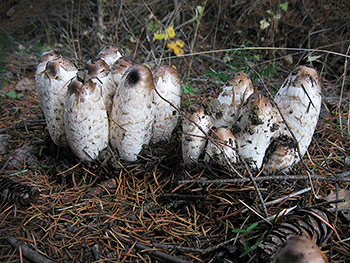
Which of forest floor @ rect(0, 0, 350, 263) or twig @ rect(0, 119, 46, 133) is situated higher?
forest floor @ rect(0, 0, 350, 263)

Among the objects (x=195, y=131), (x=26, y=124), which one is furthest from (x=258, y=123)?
(x=26, y=124)

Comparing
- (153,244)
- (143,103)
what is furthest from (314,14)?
(153,244)

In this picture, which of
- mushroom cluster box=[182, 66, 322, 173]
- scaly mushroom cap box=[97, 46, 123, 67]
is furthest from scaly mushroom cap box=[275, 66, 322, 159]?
scaly mushroom cap box=[97, 46, 123, 67]

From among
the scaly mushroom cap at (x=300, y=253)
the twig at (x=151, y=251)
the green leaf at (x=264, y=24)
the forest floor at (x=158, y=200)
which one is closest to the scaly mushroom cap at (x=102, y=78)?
the forest floor at (x=158, y=200)

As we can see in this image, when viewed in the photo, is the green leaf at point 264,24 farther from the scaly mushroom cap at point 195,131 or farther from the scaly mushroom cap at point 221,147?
the scaly mushroom cap at point 221,147

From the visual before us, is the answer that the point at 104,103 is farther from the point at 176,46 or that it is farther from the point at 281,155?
the point at 176,46

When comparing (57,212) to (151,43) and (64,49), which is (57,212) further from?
(64,49)

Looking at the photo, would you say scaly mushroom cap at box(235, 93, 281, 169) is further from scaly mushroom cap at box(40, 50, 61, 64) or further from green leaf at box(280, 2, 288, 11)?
green leaf at box(280, 2, 288, 11)
